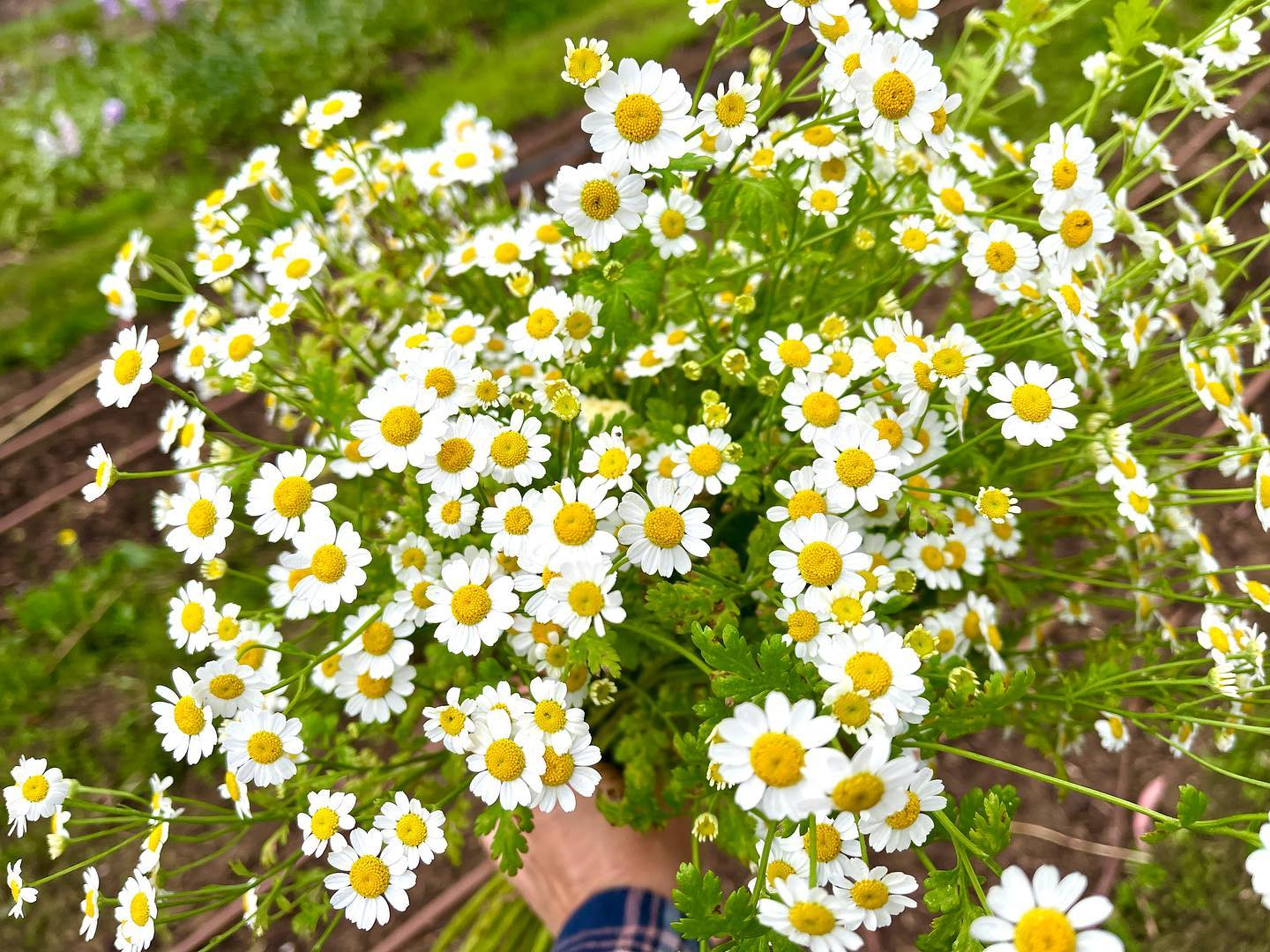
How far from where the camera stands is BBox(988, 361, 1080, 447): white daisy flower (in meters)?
1.13

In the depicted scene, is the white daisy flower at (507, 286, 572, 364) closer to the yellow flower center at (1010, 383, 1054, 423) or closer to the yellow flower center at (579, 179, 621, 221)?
the yellow flower center at (579, 179, 621, 221)

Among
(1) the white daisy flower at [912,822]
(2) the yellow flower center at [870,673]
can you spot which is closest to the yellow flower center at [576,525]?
(2) the yellow flower center at [870,673]

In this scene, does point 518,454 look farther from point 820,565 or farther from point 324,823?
point 324,823

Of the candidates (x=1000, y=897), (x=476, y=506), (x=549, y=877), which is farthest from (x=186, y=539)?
(x=1000, y=897)

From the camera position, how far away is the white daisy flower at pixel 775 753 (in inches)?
32.2

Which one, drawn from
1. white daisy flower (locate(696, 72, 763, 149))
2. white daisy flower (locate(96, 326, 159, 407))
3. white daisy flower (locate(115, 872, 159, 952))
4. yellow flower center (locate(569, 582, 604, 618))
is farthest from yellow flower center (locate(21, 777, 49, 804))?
white daisy flower (locate(696, 72, 763, 149))

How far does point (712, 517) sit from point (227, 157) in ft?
9.62

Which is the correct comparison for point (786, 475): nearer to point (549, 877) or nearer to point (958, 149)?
point (958, 149)

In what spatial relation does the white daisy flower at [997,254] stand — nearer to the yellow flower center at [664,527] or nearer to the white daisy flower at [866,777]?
the yellow flower center at [664,527]

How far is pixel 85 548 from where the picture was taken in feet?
7.79

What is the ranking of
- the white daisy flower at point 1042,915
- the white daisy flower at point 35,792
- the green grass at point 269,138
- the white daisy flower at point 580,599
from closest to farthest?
the white daisy flower at point 1042,915 → the white daisy flower at point 580,599 → the white daisy flower at point 35,792 → the green grass at point 269,138

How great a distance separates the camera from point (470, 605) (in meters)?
1.08

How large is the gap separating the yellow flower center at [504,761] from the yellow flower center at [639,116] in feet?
2.49

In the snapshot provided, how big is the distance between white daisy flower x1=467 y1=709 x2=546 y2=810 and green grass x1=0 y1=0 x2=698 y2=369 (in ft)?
8.15
